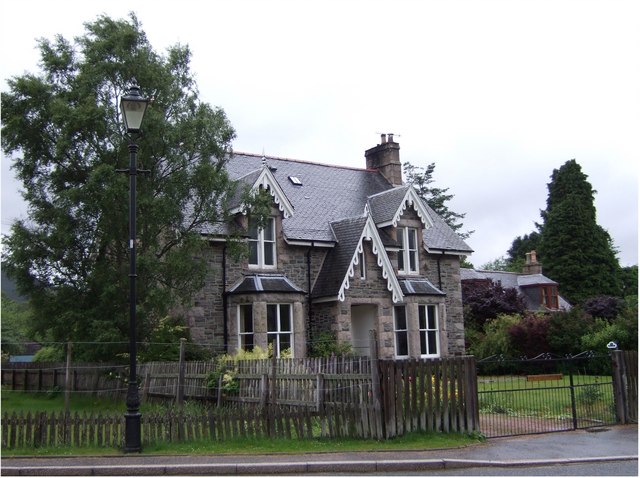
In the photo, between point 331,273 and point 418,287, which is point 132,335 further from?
point 418,287

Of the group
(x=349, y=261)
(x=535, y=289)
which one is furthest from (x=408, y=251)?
(x=535, y=289)

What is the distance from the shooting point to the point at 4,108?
1956 centimetres

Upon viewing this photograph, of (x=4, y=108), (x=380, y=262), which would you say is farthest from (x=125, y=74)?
(x=380, y=262)

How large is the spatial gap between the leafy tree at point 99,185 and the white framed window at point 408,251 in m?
11.0

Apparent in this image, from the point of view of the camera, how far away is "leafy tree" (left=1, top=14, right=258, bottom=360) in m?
19.0

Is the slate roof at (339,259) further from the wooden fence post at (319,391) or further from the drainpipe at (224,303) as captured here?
the wooden fence post at (319,391)

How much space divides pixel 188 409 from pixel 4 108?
1041 centimetres

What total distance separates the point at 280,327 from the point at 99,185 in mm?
8783

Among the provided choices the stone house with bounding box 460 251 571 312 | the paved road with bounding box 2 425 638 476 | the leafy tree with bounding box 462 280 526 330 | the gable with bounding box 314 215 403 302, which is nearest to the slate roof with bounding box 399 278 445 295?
the gable with bounding box 314 215 403 302

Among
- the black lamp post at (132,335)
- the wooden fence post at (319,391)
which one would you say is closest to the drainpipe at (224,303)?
the wooden fence post at (319,391)

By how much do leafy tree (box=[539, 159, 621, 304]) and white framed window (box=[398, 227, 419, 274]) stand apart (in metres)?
27.9

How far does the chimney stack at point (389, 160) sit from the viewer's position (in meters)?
35.0

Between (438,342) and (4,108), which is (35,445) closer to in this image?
(4,108)

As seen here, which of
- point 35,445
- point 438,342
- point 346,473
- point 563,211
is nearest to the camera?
point 346,473
